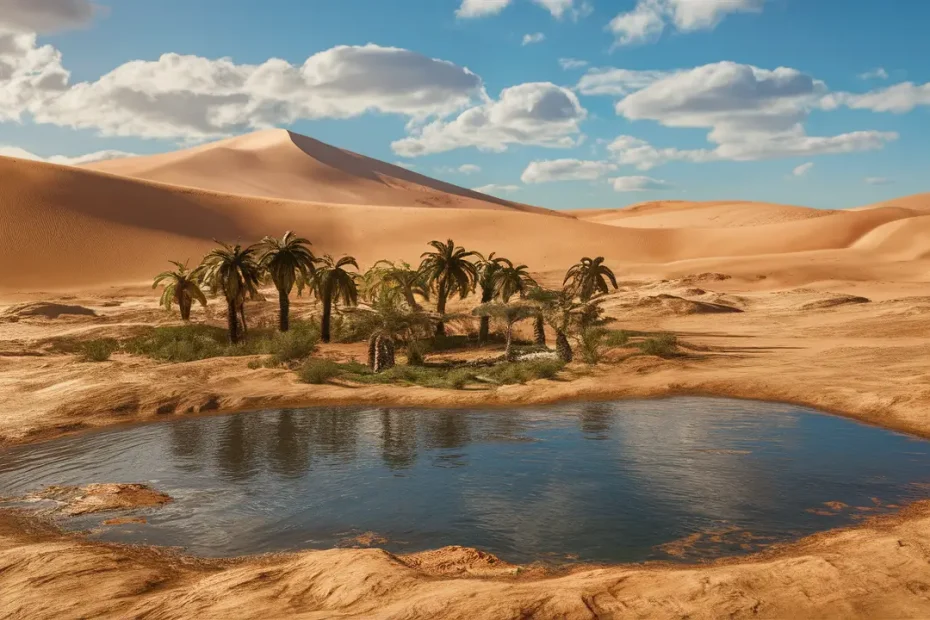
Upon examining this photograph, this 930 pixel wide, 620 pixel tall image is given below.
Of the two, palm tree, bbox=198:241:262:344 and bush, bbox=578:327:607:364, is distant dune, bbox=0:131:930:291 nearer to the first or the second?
palm tree, bbox=198:241:262:344

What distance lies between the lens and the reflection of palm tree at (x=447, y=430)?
691 inches

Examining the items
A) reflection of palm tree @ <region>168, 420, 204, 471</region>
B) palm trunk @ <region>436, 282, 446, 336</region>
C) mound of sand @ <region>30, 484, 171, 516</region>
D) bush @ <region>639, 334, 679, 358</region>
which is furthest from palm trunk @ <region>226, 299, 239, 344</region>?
mound of sand @ <region>30, 484, 171, 516</region>

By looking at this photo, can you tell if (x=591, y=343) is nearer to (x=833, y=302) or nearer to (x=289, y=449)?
(x=289, y=449)

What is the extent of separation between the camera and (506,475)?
14.9 m

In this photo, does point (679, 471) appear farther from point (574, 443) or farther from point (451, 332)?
point (451, 332)

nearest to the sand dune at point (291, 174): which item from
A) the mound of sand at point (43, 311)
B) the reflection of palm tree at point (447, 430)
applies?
the mound of sand at point (43, 311)

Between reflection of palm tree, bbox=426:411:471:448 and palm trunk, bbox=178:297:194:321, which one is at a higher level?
palm trunk, bbox=178:297:194:321

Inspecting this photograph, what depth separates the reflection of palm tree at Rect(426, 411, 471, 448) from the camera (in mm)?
17558

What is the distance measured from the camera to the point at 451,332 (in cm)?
3381

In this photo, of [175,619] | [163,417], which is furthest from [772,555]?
[163,417]

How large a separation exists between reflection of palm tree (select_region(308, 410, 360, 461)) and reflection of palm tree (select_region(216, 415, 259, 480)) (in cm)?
146

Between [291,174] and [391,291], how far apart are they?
424ft

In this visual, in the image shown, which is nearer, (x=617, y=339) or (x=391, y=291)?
(x=617, y=339)

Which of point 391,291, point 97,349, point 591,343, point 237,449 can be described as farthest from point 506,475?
point 391,291
